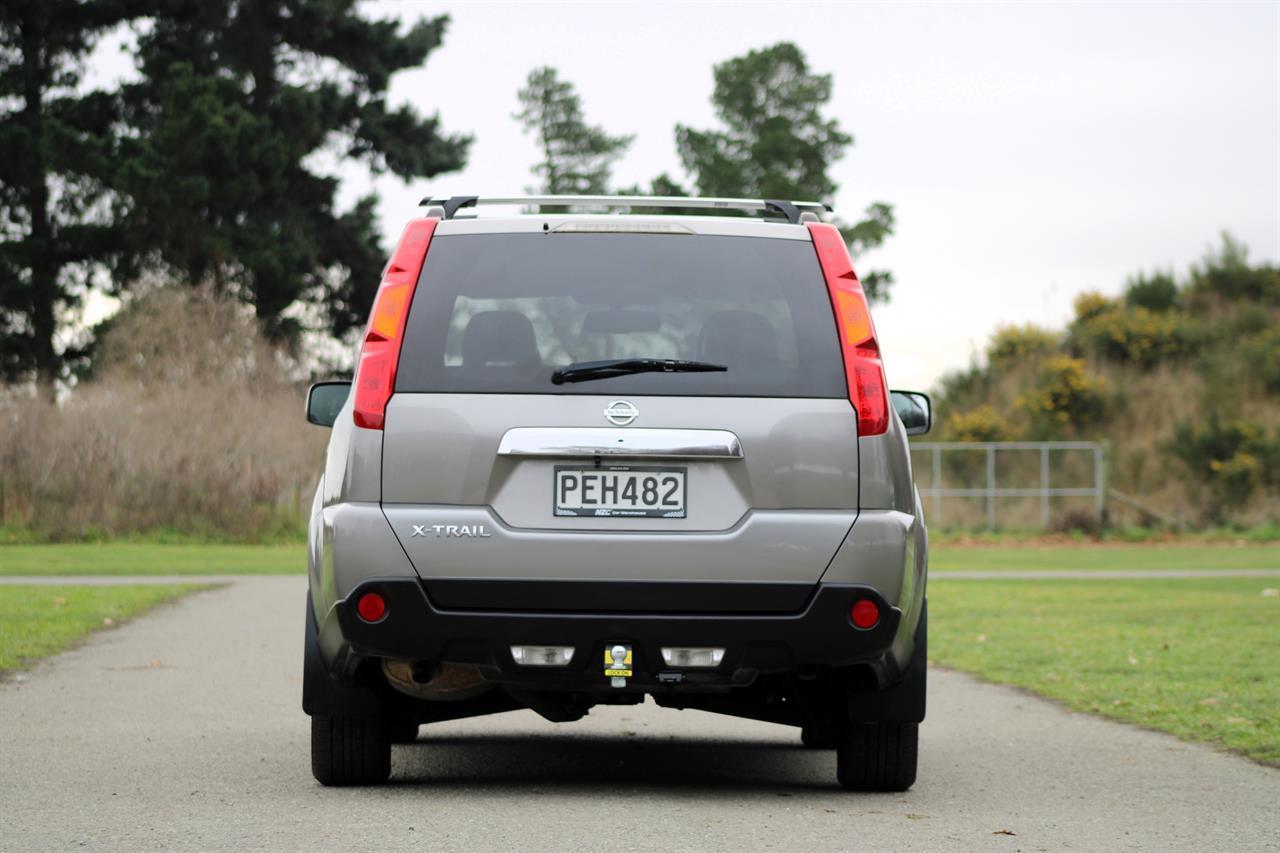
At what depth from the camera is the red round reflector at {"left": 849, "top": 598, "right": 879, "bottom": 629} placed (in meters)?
5.64

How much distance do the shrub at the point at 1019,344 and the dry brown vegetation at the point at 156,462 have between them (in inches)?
768

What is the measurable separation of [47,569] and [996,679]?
50.4ft

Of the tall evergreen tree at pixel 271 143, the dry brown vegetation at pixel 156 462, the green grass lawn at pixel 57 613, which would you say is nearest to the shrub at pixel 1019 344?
the tall evergreen tree at pixel 271 143

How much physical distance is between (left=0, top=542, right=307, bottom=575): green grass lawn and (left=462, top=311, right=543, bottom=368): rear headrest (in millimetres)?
17726

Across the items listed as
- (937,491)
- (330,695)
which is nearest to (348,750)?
(330,695)

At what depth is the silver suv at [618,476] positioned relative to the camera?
556cm

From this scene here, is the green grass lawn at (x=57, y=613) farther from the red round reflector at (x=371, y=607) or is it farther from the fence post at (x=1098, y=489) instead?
the fence post at (x=1098, y=489)

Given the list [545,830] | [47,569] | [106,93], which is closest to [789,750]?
[545,830]

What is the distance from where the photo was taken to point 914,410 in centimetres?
670

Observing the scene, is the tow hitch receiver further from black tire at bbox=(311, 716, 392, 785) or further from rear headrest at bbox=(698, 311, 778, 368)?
black tire at bbox=(311, 716, 392, 785)

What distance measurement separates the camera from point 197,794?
631cm

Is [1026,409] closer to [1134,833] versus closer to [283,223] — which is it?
[283,223]

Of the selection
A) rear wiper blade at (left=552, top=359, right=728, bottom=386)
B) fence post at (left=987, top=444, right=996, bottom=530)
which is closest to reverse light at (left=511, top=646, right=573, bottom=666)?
rear wiper blade at (left=552, top=359, right=728, bottom=386)

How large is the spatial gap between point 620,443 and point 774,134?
48.4m
